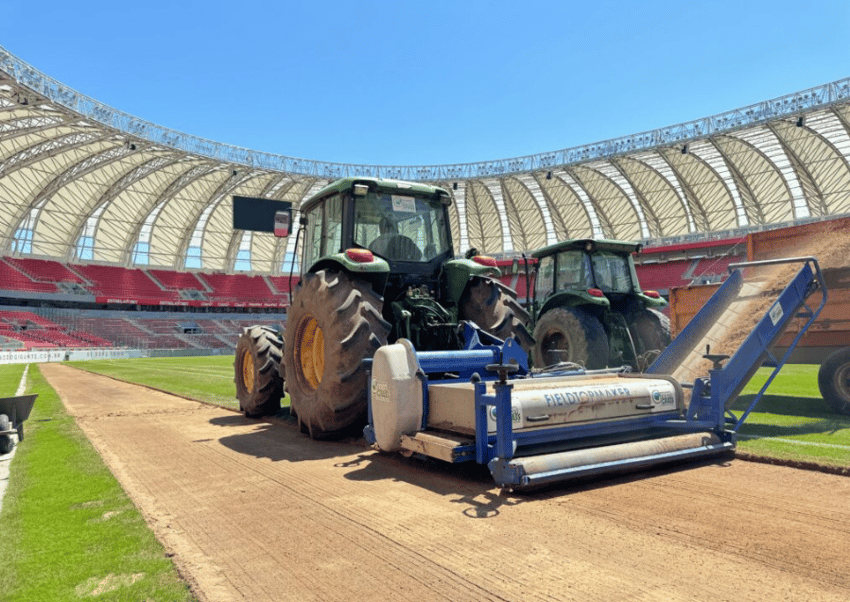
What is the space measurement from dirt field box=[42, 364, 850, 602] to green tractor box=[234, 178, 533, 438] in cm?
98

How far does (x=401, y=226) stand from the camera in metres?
6.94

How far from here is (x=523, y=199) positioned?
44.3m

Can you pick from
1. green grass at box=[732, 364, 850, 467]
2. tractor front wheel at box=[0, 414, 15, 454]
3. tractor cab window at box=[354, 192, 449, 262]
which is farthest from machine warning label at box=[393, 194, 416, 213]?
tractor front wheel at box=[0, 414, 15, 454]

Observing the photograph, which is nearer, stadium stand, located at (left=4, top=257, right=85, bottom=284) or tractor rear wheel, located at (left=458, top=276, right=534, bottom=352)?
tractor rear wheel, located at (left=458, top=276, right=534, bottom=352)

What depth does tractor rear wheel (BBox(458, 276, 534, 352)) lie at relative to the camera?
6457mm

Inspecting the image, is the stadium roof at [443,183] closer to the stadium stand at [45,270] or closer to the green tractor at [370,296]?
the stadium stand at [45,270]

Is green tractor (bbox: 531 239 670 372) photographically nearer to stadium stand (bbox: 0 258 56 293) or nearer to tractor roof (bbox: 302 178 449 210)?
tractor roof (bbox: 302 178 449 210)

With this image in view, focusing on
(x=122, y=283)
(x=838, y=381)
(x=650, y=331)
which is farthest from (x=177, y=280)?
(x=838, y=381)

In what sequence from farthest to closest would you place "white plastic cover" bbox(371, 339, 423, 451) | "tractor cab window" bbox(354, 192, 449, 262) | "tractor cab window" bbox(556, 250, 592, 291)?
"tractor cab window" bbox(556, 250, 592, 291)
"tractor cab window" bbox(354, 192, 449, 262)
"white plastic cover" bbox(371, 339, 423, 451)

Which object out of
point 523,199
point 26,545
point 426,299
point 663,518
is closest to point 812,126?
point 523,199

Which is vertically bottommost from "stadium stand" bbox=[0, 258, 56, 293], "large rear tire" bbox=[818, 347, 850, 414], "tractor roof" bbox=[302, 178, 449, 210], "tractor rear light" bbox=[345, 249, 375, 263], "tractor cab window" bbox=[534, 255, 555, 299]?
"large rear tire" bbox=[818, 347, 850, 414]

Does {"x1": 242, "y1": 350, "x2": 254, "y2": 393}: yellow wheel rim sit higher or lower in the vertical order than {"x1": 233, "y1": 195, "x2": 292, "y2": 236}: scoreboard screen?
lower

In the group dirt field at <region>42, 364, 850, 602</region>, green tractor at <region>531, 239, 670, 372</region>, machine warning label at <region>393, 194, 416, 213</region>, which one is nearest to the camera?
dirt field at <region>42, 364, 850, 602</region>

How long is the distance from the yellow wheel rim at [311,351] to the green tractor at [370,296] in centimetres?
1
